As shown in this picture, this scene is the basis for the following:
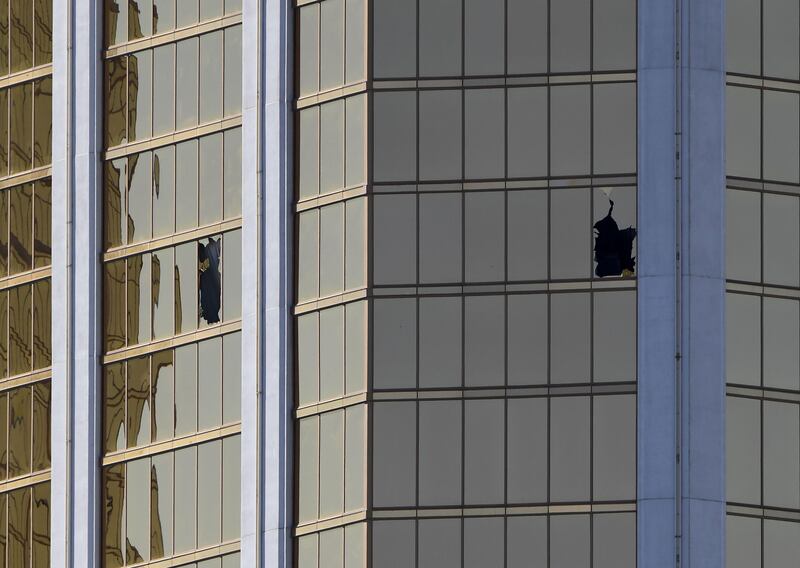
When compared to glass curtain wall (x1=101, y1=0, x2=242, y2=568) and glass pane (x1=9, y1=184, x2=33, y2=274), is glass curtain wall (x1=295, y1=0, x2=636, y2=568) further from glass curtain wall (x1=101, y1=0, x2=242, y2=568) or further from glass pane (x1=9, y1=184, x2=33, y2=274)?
glass pane (x1=9, y1=184, x2=33, y2=274)

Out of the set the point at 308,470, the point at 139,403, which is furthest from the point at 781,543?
the point at 139,403

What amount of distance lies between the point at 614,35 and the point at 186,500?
17.6m

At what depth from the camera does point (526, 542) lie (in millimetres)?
65625

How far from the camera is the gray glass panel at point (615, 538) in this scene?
65312mm

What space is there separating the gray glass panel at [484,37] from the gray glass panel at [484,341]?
20.8ft

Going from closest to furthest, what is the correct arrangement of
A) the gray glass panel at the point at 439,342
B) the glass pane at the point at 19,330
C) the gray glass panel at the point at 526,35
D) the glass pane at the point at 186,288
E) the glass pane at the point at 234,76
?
the gray glass panel at the point at 439,342, the gray glass panel at the point at 526,35, the glass pane at the point at 186,288, the glass pane at the point at 234,76, the glass pane at the point at 19,330

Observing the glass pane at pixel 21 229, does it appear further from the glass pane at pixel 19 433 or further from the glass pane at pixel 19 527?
the glass pane at pixel 19 527

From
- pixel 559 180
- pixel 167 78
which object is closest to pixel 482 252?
pixel 559 180

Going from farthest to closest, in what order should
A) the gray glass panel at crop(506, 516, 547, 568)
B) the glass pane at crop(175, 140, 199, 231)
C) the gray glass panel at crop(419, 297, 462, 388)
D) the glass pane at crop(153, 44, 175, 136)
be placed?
1. the glass pane at crop(153, 44, 175, 136)
2. the glass pane at crop(175, 140, 199, 231)
3. the gray glass panel at crop(419, 297, 462, 388)
4. the gray glass panel at crop(506, 516, 547, 568)

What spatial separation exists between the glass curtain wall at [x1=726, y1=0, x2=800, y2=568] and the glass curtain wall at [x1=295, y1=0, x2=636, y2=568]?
9.31ft

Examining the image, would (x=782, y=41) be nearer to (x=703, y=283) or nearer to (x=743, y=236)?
(x=743, y=236)

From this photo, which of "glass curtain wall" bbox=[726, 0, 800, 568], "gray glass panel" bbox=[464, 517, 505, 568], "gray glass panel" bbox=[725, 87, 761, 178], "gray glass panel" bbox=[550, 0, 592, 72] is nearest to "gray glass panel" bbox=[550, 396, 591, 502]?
"gray glass panel" bbox=[464, 517, 505, 568]

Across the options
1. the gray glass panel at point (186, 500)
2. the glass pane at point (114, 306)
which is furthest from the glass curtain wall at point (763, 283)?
the glass pane at point (114, 306)

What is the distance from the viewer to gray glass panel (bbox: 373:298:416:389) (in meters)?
66.8
